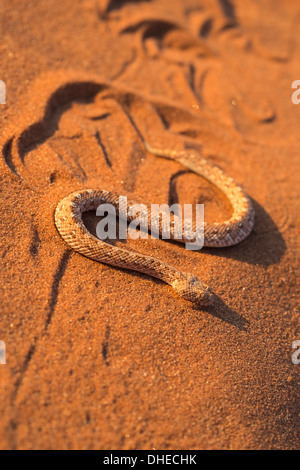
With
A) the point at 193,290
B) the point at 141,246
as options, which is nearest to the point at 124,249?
the point at 141,246

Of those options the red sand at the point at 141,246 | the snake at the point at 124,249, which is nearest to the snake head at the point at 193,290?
the snake at the point at 124,249

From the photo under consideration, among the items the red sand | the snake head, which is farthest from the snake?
the red sand

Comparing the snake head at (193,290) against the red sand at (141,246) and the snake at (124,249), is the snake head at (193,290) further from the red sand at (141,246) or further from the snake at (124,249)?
the red sand at (141,246)

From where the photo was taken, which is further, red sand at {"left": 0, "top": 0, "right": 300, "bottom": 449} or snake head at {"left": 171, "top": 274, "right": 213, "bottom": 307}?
snake head at {"left": 171, "top": 274, "right": 213, "bottom": 307}

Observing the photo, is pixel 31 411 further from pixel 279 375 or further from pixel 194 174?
pixel 194 174

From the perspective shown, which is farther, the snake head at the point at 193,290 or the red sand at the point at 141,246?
the snake head at the point at 193,290

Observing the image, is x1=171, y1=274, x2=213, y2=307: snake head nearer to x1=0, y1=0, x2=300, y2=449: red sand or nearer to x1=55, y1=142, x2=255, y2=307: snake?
x1=55, y1=142, x2=255, y2=307: snake
